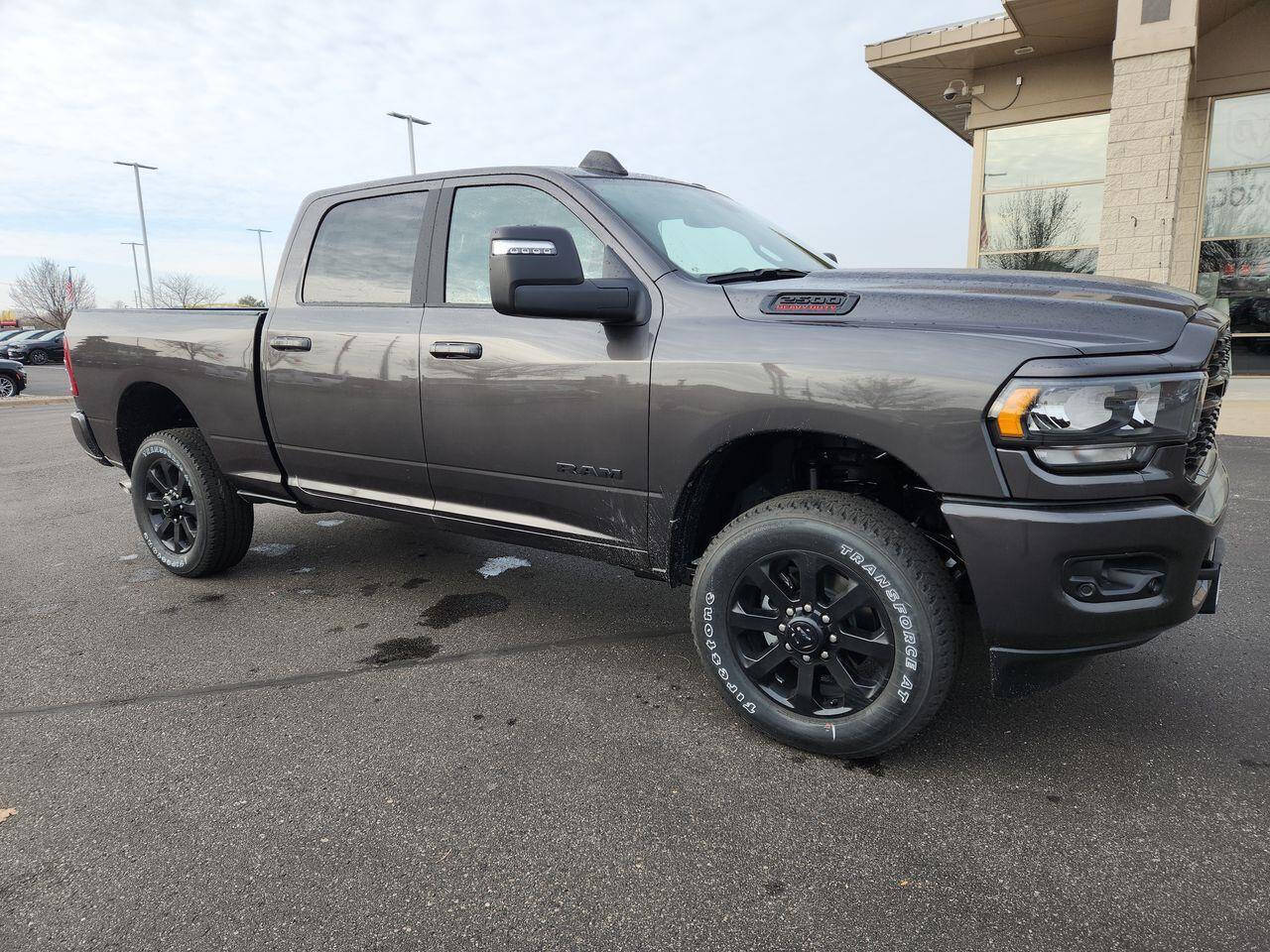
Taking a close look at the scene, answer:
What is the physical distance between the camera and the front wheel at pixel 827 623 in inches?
93.0

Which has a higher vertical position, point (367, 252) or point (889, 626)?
point (367, 252)

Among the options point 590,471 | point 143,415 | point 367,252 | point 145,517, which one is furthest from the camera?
point 143,415

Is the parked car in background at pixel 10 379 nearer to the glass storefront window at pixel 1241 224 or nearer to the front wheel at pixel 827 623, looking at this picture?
the front wheel at pixel 827 623

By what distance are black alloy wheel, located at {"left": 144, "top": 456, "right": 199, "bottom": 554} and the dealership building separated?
35.7 ft

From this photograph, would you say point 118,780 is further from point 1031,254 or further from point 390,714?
point 1031,254

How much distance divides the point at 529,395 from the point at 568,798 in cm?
137

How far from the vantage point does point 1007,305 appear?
229cm

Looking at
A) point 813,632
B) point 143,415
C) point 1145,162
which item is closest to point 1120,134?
point 1145,162

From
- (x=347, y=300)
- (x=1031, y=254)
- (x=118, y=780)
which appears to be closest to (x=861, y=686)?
(x=118, y=780)

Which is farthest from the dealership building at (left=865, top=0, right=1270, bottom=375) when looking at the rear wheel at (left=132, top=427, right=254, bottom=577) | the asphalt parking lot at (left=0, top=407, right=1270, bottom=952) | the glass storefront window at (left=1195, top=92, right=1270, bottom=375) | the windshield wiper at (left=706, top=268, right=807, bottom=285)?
the rear wheel at (left=132, top=427, right=254, bottom=577)

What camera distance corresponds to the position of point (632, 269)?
289 centimetres

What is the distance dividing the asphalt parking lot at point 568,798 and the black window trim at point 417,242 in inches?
55.9

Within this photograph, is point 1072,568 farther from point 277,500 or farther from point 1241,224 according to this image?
point 1241,224

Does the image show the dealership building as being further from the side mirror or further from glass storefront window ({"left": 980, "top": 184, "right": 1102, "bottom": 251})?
the side mirror
